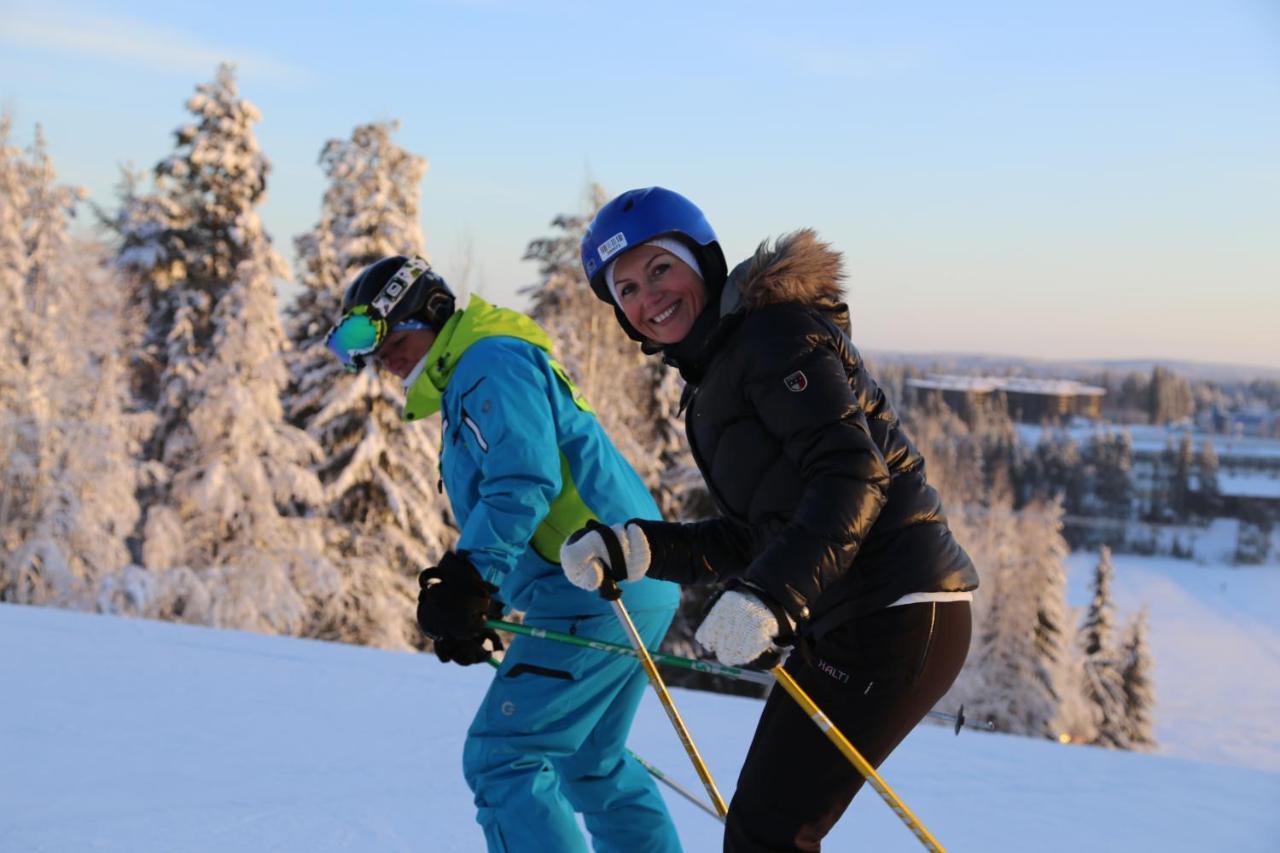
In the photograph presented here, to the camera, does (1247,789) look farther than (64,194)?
No

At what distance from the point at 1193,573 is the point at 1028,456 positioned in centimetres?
2192

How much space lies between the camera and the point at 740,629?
1.96m

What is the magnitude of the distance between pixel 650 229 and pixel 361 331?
3.13 feet

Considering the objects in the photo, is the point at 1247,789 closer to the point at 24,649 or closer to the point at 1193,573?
the point at 24,649

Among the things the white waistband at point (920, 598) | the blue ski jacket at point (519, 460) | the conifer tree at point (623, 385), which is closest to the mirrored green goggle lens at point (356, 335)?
the blue ski jacket at point (519, 460)

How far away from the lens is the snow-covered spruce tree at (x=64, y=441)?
57.5 feet

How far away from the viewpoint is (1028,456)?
3944 inches

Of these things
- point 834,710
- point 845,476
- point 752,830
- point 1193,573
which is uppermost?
point 845,476

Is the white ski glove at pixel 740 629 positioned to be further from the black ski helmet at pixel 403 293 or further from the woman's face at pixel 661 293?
the black ski helmet at pixel 403 293

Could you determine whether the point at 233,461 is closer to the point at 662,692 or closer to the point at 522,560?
the point at 522,560

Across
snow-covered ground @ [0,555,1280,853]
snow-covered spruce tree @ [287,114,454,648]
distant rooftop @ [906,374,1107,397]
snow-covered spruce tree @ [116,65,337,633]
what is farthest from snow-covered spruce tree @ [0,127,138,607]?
distant rooftop @ [906,374,1107,397]

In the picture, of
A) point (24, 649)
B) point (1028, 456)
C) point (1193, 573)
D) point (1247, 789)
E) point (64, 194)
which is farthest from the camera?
point (1193, 573)

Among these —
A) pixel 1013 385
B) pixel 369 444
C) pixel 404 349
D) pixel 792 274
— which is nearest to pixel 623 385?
pixel 369 444

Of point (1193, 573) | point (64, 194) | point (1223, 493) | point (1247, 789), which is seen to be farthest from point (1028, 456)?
point (1247, 789)
